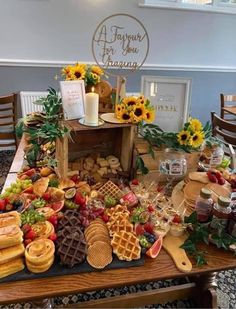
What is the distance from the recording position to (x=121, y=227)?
0.98 m

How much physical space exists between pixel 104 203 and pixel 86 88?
2.03ft

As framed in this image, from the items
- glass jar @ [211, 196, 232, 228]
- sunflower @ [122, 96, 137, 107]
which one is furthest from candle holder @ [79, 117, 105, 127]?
glass jar @ [211, 196, 232, 228]

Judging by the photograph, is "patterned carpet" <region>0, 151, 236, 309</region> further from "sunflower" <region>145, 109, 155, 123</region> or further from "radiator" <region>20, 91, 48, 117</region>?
"radiator" <region>20, 91, 48, 117</region>

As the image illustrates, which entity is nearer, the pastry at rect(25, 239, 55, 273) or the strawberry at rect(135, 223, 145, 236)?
the pastry at rect(25, 239, 55, 273)

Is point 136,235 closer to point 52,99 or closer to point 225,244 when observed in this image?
point 225,244

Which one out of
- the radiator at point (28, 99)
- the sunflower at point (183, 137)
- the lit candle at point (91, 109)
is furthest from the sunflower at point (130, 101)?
the radiator at point (28, 99)

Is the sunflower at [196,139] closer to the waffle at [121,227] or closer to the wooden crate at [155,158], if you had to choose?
the wooden crate at [155,158]

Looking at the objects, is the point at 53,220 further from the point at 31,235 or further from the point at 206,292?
the point at 206,292

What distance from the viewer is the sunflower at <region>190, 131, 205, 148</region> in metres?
1.20

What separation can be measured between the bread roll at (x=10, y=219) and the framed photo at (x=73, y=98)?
1.60 ft

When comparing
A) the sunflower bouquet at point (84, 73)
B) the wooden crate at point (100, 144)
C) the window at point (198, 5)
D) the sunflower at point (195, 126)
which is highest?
the window at point (198, 5)

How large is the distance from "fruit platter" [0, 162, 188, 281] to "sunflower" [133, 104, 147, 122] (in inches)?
11.3

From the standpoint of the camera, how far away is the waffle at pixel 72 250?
831mm

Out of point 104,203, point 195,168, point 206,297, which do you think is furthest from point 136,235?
point 206,297
